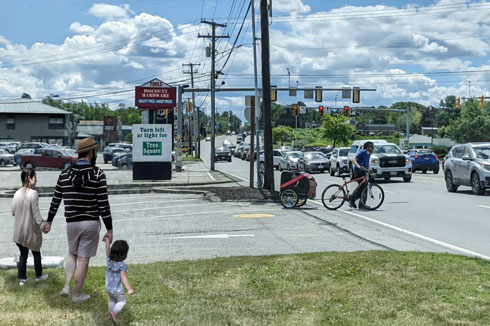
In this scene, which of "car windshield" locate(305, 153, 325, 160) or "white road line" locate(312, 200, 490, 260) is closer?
"white road line" locate(312, 200, 490, 260)

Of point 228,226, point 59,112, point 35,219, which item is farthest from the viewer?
point 59,112

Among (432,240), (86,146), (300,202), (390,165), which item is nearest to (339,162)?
(390,165)

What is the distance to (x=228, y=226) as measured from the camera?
44.1ft

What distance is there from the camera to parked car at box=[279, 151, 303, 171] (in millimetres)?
41691

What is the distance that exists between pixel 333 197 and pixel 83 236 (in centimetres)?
1080

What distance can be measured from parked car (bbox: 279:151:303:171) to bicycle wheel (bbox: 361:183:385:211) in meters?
24.6

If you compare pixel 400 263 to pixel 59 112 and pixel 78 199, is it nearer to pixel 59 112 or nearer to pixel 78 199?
pixel 78 199

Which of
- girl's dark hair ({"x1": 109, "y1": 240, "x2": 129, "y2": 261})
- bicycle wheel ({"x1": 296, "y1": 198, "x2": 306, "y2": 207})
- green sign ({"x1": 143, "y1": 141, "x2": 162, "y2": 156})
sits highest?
green sign ({"x1": 143, "y1": 141, "x2": 162, "y2": 156})

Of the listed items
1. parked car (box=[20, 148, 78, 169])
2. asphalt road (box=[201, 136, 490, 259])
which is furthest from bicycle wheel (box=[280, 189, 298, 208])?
parked car (box=[20, 148, 78, 169])

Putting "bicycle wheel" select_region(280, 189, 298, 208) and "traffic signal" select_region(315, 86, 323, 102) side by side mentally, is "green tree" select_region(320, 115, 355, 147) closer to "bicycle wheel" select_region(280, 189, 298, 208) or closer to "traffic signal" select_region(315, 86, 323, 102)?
"traffic signal" select_region(315, 86, 323, 102)

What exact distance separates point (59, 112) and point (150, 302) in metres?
85.6

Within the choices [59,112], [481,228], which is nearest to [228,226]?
[481,228]

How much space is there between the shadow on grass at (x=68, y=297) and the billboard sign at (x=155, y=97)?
28638mm

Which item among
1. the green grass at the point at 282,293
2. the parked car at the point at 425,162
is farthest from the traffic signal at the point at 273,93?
the green grass at the point at 282,293
